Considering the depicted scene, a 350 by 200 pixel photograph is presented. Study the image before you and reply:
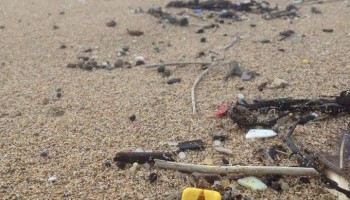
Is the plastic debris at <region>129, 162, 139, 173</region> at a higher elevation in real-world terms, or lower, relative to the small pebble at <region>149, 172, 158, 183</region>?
lower

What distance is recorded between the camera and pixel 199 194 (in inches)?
78.0

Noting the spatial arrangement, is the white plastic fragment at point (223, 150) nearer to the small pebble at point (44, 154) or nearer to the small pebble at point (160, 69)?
the small pebble at point (44, 154)

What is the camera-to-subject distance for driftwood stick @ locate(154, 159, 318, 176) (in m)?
2.18

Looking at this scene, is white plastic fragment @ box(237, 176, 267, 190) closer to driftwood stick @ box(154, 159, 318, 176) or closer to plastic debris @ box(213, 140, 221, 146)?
driftwood stick @ box(154, 159, 318, 176)

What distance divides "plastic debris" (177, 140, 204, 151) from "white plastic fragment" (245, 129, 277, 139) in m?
0.32

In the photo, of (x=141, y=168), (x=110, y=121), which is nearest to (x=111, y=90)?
(x=110, y=121)

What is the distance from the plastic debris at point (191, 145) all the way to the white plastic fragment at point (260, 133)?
12.5 inches

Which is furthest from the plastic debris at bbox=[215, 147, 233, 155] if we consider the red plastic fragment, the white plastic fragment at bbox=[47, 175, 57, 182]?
the white plastic fragment at bbox=[47, 175, 57, 182]

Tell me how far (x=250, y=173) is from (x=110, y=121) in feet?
3.95

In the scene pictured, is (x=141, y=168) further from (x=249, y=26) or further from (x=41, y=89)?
(x=249, y=26)

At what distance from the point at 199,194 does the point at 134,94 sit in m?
1.62

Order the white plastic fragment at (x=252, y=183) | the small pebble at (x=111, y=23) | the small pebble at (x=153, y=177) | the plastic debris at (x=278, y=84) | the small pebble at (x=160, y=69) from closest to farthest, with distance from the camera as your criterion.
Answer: the white plastic fragment at (x=252, y=183) < the small pebble at (x=153, y=177) < the plastic debris at (x=278, y=84) < the small pebble at (x=160, y=69) < the small pebble at (x=111, y=23)

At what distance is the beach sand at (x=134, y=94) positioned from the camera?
2303mm

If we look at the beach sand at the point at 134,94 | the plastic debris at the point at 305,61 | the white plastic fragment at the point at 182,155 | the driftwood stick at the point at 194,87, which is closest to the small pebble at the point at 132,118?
the beach sand at the point at 134,94
